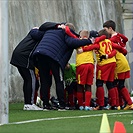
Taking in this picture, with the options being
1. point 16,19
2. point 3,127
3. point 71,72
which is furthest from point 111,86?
point 3,127

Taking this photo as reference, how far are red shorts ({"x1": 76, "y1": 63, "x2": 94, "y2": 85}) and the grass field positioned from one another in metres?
1.37

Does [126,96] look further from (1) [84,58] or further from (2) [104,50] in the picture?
(1) [84,58]

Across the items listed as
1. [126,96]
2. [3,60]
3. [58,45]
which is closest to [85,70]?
[58,45]

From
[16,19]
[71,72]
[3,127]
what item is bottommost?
[3,127]

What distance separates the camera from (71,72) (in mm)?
16266

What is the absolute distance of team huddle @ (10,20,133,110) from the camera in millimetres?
15156

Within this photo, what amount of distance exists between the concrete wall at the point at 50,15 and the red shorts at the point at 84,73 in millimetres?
3407

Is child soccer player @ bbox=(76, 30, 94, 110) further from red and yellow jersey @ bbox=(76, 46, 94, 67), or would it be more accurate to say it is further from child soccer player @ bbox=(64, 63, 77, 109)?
child soccer player @ bbox=(64, 63, 77, 109)

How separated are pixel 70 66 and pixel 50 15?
4959mm

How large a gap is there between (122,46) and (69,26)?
1485mm

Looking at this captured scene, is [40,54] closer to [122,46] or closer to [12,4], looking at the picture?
[122,46]

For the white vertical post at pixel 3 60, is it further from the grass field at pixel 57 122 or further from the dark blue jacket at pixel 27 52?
the dark blue jacket at pixel 27 52

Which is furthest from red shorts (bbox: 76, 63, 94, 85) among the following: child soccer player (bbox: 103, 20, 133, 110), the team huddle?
child soccer player (bbox: 103, 20, 133, 110)

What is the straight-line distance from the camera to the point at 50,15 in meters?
21.1
